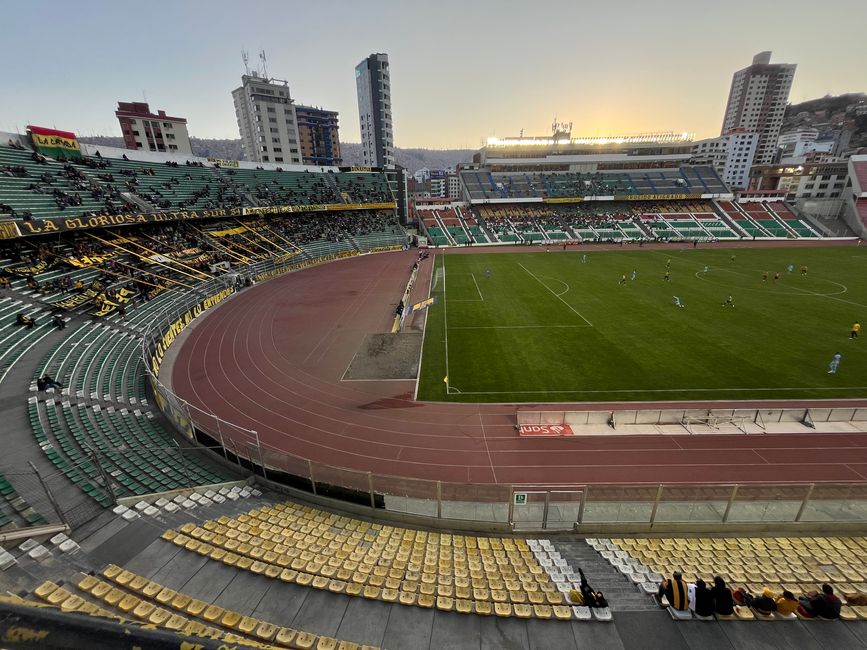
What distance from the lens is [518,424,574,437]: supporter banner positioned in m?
14.9

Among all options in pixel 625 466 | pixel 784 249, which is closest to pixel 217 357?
pixel 625 466

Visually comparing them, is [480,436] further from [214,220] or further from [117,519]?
[214,220]

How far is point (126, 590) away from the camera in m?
7.22

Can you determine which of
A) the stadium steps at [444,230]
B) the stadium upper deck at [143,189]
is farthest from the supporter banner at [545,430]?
the stadium steps at [444,230]

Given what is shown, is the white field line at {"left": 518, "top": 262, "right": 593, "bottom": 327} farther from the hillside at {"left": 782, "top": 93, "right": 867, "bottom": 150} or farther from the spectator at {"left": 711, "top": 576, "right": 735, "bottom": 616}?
the hillside at {"left": 782, "top": 93, "right": 867, "bottom": 150}

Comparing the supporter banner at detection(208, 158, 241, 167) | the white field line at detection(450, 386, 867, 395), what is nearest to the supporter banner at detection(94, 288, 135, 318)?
the white field line at detection(450, 386, 867, 395)

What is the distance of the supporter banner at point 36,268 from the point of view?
25.3m

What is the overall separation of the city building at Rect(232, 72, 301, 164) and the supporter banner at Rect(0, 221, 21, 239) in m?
69.6

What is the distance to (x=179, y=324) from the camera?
26.4 m

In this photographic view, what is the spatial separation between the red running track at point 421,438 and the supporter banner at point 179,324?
38.5 inches

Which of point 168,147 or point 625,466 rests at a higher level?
point 168,147

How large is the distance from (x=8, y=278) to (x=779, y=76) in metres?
208

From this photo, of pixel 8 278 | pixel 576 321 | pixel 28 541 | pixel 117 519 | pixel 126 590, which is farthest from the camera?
pixel 576 321

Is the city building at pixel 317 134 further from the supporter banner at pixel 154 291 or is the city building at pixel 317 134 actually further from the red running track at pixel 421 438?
the red running track at pixel 421 438
